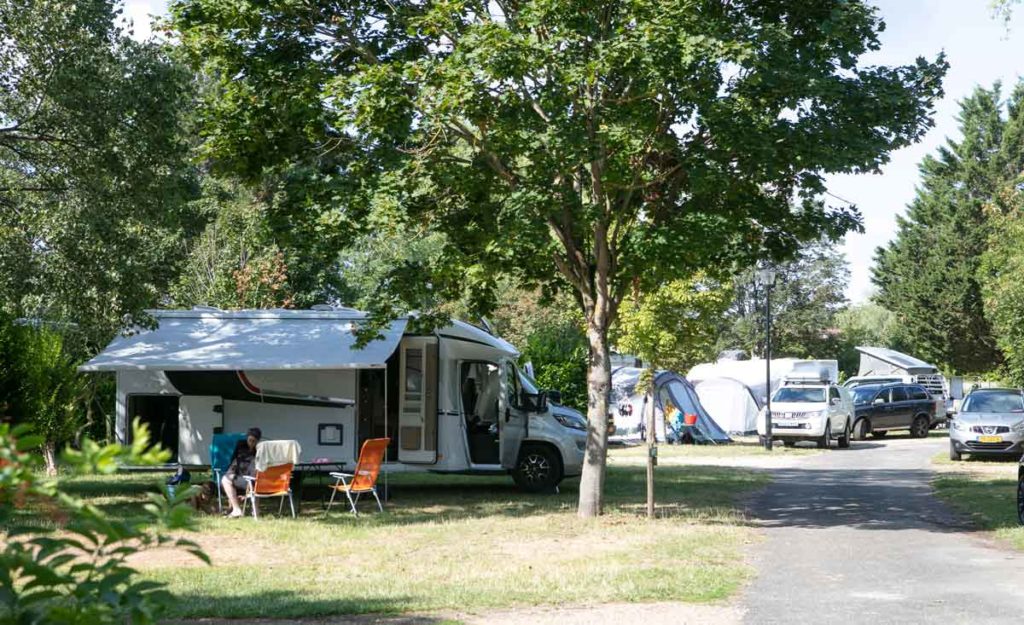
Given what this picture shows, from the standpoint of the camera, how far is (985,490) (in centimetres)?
1766

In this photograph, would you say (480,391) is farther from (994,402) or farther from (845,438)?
(845,438)

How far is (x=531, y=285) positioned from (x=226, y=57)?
527cm

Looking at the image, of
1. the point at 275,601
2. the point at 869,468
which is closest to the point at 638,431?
the point at 869,468

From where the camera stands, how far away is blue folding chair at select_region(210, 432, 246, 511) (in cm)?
1506

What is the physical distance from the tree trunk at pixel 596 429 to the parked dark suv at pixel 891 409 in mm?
21783

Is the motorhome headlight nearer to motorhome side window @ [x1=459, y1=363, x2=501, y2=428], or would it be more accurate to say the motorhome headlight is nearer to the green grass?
motorhome side window @ [x1=459, y1=363, x2=501, y2=428]

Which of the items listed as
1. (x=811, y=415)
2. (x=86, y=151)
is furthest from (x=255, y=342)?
(x=811, y=415)

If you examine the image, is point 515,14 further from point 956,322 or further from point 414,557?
point 956,322

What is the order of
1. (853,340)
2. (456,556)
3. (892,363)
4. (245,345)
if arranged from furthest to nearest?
1. (853,340)
2. (892,363)
3. (245,345)
4. (456,556)

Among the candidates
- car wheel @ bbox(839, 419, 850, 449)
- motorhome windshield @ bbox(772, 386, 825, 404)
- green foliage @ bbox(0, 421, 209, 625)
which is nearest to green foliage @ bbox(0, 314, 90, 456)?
green foliage @ bbox(0, 421, 209, 625)

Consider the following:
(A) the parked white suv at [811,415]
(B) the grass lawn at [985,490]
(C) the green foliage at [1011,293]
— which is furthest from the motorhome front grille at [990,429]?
(A) the parked white suv at [811,415]

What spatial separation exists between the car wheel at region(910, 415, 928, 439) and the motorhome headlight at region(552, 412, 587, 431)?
21.6m

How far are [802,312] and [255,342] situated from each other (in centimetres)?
4970

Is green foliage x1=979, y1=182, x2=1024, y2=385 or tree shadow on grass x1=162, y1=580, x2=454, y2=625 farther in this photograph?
green foliage x1=979, y1=182, x2=1024, y2=385
